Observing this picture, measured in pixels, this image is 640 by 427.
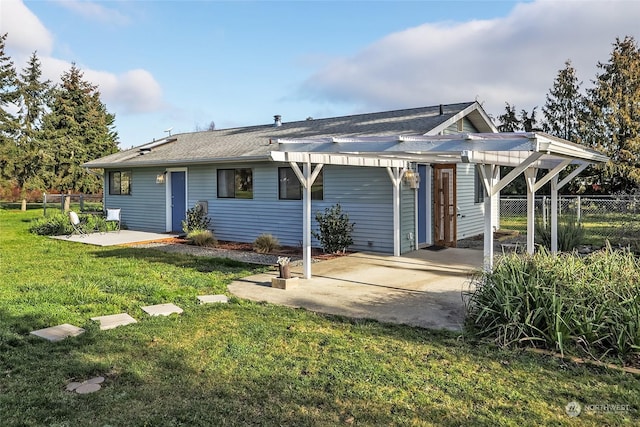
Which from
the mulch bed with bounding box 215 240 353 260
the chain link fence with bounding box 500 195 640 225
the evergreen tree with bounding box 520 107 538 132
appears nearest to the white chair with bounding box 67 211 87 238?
the mulch bed with bounding box 215 240 353 260

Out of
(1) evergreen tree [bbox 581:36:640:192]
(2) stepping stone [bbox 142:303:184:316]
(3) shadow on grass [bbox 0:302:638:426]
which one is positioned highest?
(1) evergreen tree [bbox 581:36:640:192]

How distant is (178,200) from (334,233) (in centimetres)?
647

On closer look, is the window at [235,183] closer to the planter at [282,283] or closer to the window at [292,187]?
the window at [292,187]

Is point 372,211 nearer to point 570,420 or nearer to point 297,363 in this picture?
point 297,363

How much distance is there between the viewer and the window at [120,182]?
16.1 m

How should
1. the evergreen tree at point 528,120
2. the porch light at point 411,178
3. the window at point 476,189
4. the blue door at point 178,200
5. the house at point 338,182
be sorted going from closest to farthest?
1. the house at point 338,182
2. the porch light at point 411,178
3. the window at point 476,189
4. the blue door at point 178,200
5. the evergreen tree at point 528,120

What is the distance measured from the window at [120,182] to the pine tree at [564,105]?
21.7 meters

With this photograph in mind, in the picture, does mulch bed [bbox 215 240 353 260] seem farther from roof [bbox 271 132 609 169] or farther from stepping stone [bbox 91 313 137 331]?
stepping stone [bbox 91 313 137 331]

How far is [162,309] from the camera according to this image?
5434mm

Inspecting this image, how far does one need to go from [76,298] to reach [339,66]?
821 inches

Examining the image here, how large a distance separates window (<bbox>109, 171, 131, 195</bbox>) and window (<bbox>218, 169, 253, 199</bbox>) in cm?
492

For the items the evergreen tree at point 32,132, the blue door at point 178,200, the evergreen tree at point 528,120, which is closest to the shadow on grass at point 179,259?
the blue door at point 178,200

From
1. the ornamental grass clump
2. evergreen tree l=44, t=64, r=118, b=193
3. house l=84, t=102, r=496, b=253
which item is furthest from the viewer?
evergreen tree l=44, t=64, r=118, b=193

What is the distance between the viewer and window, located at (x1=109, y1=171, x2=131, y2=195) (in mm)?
16094
